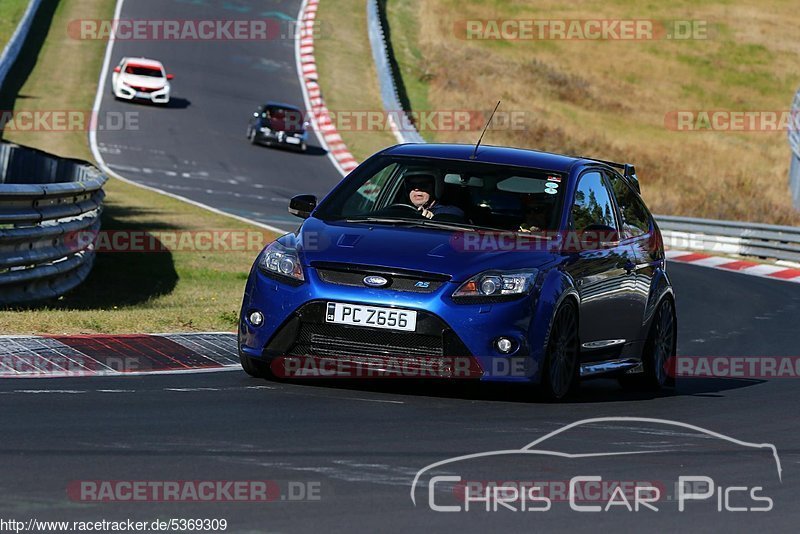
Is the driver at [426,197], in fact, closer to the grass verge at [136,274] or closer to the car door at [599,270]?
the car door at [599,270]

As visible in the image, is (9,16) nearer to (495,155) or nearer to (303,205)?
(303,205)

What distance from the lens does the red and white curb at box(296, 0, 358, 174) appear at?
41.2 m

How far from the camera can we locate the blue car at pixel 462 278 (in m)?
8.48

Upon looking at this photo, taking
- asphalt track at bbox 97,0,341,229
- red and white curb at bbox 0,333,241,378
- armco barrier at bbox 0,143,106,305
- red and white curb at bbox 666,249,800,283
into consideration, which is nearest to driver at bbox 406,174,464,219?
red and white curb at bbox 0,333,241,378

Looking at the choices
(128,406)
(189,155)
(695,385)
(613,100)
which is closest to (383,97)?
(189,155)

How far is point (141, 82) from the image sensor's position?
144 feet

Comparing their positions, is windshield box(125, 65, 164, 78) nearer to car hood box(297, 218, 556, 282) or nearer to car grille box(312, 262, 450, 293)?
car hood box(297, 218, 556, 282)

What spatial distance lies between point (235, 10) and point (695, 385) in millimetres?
50028

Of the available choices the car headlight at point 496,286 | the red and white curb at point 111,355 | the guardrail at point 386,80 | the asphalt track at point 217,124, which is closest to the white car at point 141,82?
the asphalt track at point 217,124

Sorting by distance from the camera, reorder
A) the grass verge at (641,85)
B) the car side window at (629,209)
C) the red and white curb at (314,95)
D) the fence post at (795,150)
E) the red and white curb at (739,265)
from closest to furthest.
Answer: the car side window at (629,209)
the red and white curb at (739,265)
the fence post at (795,150)
the red and white curb at (314,95)
the grass verge at (641,85)

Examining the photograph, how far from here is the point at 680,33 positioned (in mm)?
74062

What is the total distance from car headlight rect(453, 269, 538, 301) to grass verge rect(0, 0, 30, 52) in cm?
4204

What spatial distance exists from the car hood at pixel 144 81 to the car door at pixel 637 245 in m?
34.3

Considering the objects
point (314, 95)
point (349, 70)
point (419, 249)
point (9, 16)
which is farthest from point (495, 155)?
point (9, 16)
